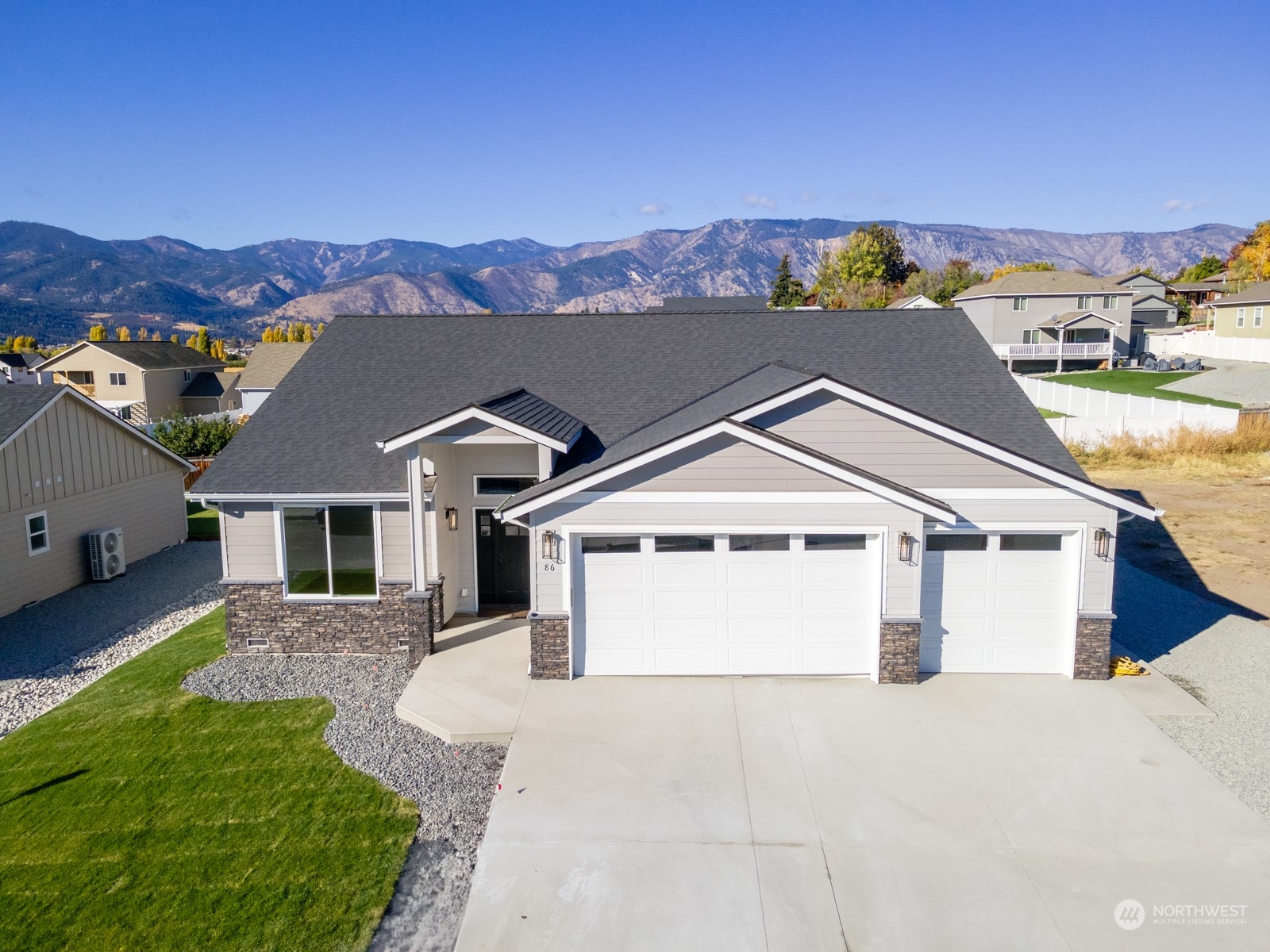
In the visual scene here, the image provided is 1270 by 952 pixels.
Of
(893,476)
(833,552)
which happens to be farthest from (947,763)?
(893,476)

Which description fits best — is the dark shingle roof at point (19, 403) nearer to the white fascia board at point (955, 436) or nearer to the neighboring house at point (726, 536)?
the neighboring house at point (726, 536)

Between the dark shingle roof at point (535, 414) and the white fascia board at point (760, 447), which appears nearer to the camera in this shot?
the white fascia board at point (760, 447)

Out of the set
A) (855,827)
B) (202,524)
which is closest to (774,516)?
(855,827)

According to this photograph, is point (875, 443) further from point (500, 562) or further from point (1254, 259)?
point (1254, 259)

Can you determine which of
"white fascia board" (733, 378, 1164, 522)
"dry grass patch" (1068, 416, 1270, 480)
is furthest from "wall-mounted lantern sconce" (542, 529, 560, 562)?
"dry grass patch" (1068, 416, 1270, 480)

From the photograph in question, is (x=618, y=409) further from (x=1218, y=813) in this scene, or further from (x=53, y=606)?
(x=53, y=606)

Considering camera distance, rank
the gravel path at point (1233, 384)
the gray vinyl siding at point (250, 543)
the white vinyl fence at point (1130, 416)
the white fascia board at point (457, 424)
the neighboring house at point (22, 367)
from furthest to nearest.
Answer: the gravel path at point (1233, 384) < the white vinyl fence at point (1130, 416) < the neighboring house at point (22, 367) < the gray vinyl siding at point (250, 543) < the white fascia board at point (457, 424)

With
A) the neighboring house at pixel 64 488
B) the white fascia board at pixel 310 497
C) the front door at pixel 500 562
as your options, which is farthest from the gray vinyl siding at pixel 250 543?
the neighboring house at pixel 64 488
